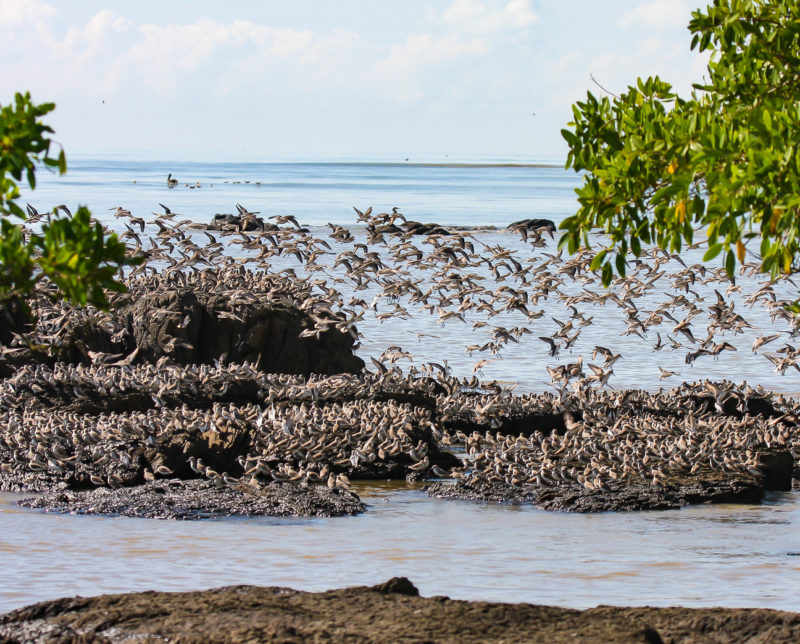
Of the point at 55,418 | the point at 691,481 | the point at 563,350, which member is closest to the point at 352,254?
the point at 563,350

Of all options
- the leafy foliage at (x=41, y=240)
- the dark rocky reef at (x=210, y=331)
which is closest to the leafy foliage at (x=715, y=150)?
the leafy foliage at (x=41, y=240)

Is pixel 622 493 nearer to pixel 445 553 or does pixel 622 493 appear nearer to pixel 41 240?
pixel 445 553

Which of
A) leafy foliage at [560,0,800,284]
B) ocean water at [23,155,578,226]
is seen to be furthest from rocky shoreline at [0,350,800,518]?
ocean water at [23,155,578,226]

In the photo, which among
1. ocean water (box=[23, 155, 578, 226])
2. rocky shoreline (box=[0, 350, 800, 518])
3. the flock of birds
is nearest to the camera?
rocky shoreline (box=[0, 350, 800, 518])

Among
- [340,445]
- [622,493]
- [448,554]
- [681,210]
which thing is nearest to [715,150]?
[681,210]

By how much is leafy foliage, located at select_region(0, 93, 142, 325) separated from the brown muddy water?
3617 mm

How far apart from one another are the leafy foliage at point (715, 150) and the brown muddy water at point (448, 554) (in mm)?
2533

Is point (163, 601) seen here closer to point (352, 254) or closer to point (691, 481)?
point (691, 481)

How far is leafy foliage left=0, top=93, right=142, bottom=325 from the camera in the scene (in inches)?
202

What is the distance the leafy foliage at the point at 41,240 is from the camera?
512cm

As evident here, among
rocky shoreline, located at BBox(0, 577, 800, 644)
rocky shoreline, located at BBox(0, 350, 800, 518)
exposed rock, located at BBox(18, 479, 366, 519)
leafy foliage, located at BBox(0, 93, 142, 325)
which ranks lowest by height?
exposed rock, located at BBox(18, 479, 366, 519)

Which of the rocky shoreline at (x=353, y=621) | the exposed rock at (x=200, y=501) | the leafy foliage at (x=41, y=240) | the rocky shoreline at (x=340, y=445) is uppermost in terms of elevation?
the leafy foliage at (x=41, y=240)

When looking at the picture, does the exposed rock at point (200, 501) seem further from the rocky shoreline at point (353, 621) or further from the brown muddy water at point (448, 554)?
the rocky shoreline at point (353, 621)

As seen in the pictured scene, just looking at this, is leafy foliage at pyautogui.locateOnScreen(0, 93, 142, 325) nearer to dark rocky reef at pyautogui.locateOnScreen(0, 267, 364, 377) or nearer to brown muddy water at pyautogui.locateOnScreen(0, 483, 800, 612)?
brown muddy water at pyautogui.locateOnScreen(0, 483, 800, 612)
